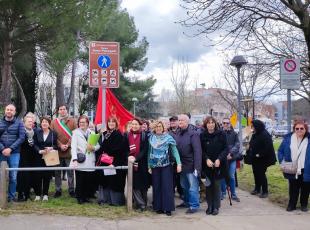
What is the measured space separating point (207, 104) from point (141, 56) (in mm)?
27950

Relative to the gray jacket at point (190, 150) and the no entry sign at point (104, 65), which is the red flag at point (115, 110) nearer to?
the no entry sign at point (104, 65)

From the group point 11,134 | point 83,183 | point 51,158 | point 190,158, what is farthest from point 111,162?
point 11,134

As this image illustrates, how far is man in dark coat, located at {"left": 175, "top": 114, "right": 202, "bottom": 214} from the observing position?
8.29 metres

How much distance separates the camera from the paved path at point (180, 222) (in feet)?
23.5

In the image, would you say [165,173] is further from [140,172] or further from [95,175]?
[95,175]

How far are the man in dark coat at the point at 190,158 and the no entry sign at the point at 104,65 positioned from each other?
207 cm

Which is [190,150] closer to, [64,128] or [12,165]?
[64,128]

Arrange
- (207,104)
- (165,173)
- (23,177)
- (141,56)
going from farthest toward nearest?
1. (207,104)
2. (141,56)
3. (23,177)
4. (165,173)

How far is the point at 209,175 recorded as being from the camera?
331 inches

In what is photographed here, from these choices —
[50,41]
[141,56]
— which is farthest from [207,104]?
[50,41]

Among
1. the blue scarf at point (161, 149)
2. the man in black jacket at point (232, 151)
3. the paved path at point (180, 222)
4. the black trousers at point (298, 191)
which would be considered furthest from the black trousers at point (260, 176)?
the blue scarf at point (161, 149)

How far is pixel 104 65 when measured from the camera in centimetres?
970

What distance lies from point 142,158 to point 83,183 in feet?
4.46

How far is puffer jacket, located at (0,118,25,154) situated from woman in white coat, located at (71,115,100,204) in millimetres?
1011
